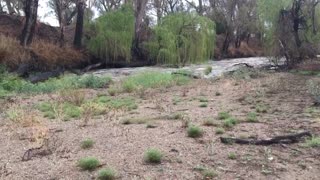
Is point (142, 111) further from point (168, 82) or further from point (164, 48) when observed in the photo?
point (164, 48)

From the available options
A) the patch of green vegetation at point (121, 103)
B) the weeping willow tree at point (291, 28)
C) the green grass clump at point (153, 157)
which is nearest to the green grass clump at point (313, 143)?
the green grass clump at point (153, 157)

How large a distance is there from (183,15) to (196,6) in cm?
2489

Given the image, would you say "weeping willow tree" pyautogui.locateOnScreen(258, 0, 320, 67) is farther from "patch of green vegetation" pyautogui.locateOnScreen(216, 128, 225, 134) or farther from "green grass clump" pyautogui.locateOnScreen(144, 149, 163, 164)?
"green grass clump" pyautogui.locateOnScreen(144, 149, 163, 164)

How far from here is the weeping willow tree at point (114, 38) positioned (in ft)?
104

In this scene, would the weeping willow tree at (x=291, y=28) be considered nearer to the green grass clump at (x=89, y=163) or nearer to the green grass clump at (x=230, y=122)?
the green grass clump at (x=230, y=122)

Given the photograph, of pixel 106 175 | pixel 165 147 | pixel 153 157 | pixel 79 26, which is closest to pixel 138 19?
pixel 79 26

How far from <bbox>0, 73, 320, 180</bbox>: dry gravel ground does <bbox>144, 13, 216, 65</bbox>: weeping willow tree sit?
19.3 meters

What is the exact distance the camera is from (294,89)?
54.4ft

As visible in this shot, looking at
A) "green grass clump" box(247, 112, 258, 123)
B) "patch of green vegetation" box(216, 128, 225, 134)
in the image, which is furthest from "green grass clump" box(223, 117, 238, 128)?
"patch of green vegetation" box(216, 128, 225, 134)

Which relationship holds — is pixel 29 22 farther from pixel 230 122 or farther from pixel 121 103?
pixel 230 122

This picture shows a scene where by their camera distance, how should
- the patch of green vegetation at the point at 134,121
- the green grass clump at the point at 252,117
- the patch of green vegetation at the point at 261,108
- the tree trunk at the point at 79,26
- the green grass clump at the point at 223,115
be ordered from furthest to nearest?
1. the tree trunk at the point at 79,26
2. the patch of green vegetation at the point at 261,108
3. the green grass clump at the point at 223,115
4. the green grass clump at the point at 252,117
5. the patch of green vegetation at the point at 134,121

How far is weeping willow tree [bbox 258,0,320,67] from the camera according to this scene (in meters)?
27.5

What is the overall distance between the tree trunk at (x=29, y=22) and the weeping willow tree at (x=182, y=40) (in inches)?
331

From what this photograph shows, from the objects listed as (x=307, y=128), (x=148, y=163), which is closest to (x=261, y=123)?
(x=307, y=128)
